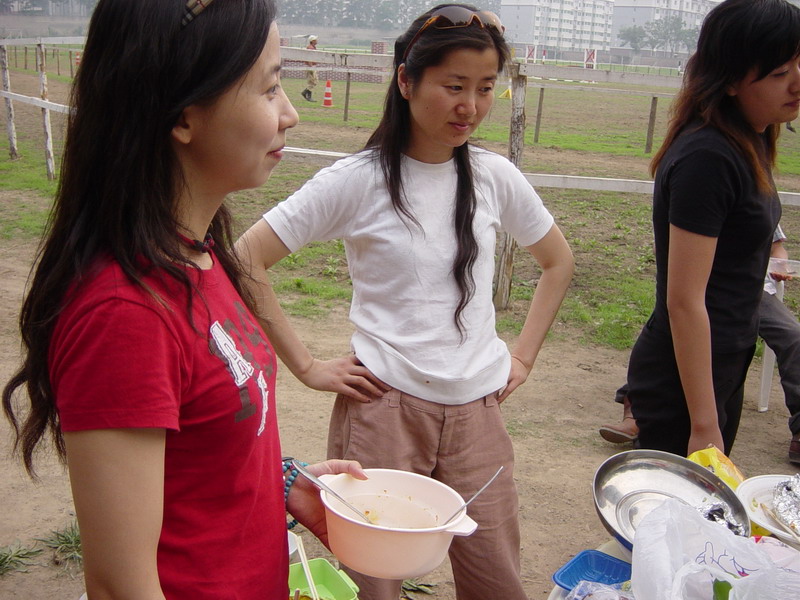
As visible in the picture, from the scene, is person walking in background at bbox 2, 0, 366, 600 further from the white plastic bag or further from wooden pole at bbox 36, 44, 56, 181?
wooden pole at bbox 36, 44, 56, 181

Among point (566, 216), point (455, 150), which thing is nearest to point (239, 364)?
point (455, 150)

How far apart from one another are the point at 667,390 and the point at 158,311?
5.44 ft

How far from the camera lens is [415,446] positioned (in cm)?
184

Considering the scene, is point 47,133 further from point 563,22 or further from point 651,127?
point 563,22

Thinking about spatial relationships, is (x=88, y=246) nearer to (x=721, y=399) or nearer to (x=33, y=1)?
(x=721, y=399)

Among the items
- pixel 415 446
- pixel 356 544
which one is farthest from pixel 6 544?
pixel 356 544

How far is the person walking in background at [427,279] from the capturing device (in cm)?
180

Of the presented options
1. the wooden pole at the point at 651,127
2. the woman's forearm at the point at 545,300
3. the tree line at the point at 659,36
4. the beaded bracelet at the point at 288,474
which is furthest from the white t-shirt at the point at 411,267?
the tree line at the point at 659,36

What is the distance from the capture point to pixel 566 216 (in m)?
8.66

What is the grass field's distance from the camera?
5910 mm

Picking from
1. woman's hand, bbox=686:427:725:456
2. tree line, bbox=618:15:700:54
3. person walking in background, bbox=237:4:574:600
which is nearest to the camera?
person walking in background, bbox=237:4:574:600

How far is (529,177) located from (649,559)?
173 inches

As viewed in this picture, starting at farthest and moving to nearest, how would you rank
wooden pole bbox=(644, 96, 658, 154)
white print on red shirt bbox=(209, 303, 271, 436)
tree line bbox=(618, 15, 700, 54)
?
1. tree line bbox=(618, 15, 700, 54)
2. wooden pole bbox=(644, 96, 658, 154)
3. white print on red shirt bbox=(209, 303, 271, 436)

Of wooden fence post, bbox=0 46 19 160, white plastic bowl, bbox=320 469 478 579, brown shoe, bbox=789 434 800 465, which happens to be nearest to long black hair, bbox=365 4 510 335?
white plastic bowl, bbox=320 469 478 579
